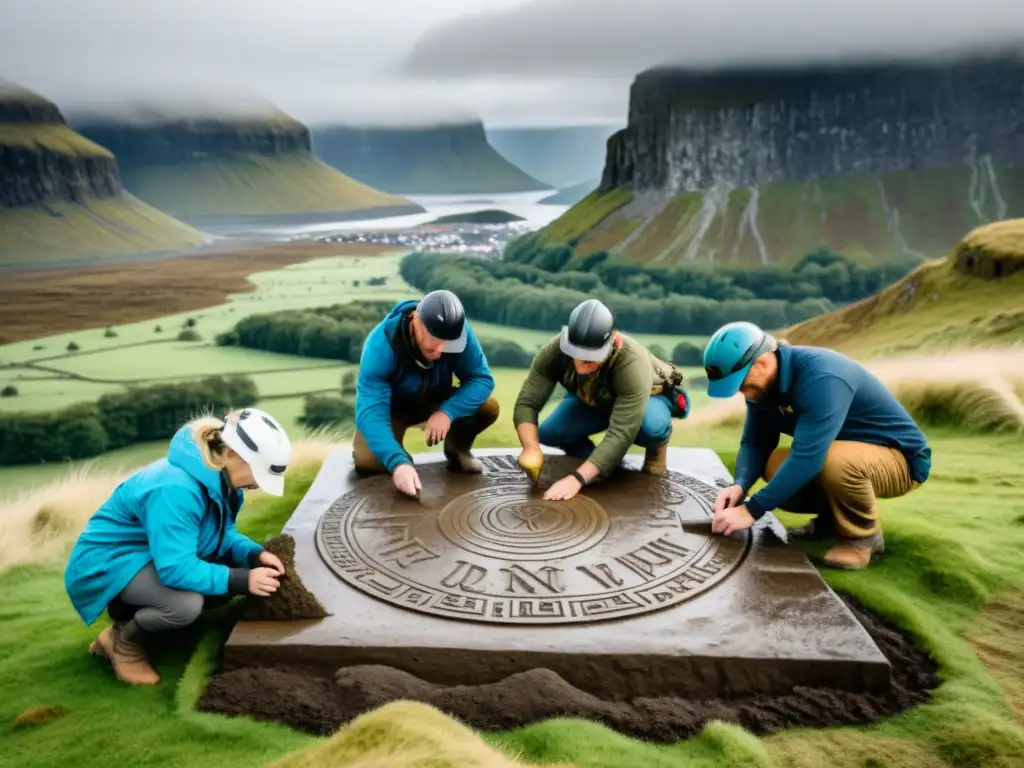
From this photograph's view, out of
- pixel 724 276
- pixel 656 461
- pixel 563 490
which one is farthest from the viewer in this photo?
pixel 724 276

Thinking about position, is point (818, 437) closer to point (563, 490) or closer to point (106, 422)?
point (563, 490)

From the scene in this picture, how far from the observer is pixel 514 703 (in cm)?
346

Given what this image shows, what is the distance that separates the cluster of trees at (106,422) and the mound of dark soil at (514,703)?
8.91m

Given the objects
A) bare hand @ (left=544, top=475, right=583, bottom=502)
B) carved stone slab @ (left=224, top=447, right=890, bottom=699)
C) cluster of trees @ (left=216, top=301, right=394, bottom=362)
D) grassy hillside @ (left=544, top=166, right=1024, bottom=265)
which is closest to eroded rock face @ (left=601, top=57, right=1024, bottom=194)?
grassy hillside @ (left=544, top=166, right=1024, bottom=265)

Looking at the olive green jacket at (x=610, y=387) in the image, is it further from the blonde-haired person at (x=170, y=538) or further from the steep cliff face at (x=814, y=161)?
the steep cliff face at (x=814, y=161)

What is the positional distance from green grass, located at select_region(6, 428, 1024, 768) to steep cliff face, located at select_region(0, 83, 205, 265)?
12815mm

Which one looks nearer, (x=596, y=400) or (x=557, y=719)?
(x=557, y=719)

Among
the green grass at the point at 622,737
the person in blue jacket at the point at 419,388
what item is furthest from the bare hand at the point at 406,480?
the green grass at the point at 622,737

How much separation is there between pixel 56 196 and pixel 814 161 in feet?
73.8

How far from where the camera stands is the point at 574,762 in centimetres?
310

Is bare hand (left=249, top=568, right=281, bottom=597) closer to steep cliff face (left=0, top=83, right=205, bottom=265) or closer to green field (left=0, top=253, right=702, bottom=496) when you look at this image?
green field (left=0, top=253, right=702, bottom=496)

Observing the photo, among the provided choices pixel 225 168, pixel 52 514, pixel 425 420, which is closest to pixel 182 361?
pixel 225 168

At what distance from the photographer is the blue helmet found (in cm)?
430

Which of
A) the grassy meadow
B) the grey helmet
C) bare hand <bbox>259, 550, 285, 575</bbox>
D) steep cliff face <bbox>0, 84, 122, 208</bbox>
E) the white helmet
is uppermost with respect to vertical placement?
steep cliff face <bbox>0, 84, 122, 208</bbox>
